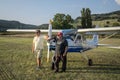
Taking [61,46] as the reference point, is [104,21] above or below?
above

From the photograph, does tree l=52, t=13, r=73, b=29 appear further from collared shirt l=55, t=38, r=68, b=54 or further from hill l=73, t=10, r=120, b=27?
collared shirt l=55, t=38, r=68, b=54

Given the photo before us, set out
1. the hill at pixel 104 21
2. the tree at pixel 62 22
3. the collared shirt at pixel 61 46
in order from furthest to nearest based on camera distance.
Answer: the hill at pixel 104 21 → the tree at pixel 62 22 → the collared shirt at pixel 61 46

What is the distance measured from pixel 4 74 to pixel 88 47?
543 centimetres

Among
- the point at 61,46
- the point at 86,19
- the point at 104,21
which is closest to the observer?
the point at 61,46

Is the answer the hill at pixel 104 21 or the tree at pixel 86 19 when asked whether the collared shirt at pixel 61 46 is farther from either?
the tree at pixel 86 19

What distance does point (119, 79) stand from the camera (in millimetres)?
7938

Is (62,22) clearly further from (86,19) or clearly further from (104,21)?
(104,21)

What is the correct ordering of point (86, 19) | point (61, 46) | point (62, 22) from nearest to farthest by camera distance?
point (61, 46), point (62, 22), point (86, 19)

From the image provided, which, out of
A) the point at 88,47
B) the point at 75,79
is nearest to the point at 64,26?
the point at 88,47

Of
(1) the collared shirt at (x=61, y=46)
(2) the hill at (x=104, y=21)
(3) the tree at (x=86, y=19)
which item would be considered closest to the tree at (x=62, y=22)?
(3) the tree at (x=86, y=19)

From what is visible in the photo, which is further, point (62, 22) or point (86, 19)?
point (86, 19)

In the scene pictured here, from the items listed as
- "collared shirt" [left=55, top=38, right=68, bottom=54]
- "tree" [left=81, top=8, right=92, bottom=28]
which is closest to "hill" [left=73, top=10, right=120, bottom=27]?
"tree" [left=81, top=8, right=92, bottom=28]

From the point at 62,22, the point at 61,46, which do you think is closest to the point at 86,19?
the point at 62,22

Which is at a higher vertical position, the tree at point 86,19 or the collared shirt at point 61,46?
the tree at point 86,19
